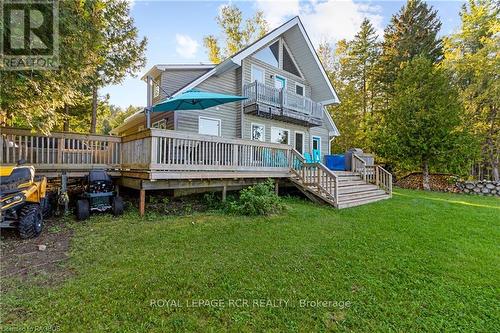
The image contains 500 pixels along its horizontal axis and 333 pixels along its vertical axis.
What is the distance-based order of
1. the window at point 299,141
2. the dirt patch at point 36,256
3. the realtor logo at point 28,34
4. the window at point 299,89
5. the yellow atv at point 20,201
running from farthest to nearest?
the window at point 299,89 → the window at point 299,141 → the yellow atv at point 20,201 → the realtor logo at point 28,34 → the dirt patch at point 36,256

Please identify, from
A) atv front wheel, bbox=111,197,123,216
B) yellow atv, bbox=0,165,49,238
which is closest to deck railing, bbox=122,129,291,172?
atv front wheel, bbox=111,197,123,216

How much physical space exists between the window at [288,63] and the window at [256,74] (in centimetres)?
192

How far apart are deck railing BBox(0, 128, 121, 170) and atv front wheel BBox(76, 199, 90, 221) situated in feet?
5.16

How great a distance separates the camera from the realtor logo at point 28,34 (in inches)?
149

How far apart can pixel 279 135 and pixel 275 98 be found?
7.14 feet

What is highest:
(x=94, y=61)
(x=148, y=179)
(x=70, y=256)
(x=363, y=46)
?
(x=363, y=46)

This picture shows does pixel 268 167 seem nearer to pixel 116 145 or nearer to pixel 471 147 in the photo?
pixel 116 145

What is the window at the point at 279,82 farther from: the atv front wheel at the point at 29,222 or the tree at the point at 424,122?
the atv front wheel at the point at 29,222

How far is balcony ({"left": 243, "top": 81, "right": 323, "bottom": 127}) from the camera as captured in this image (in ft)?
35.2

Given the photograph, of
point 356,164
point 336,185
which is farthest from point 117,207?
point 356,164

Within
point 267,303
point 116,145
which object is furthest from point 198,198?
point 267,303

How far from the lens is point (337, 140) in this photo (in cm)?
2256

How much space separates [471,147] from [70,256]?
17822 mm

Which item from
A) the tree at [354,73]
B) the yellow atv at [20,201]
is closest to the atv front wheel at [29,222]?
the yellow atv at [20,201]
